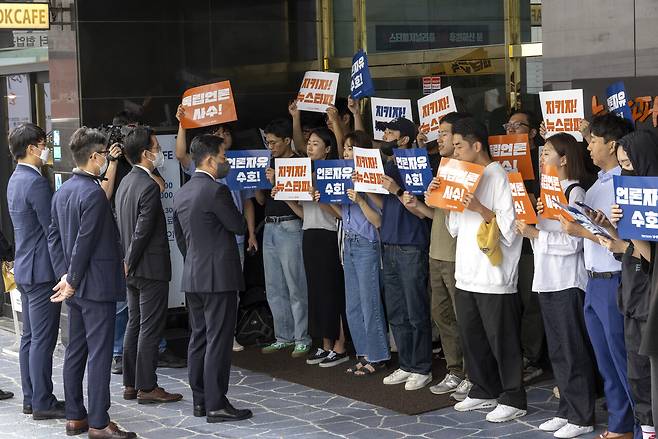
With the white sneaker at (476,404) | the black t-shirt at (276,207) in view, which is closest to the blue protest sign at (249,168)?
the black t-shirt at (276,207)

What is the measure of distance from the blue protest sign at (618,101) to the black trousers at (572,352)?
1.24 metres

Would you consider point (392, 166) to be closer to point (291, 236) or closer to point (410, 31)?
point (291, 236)

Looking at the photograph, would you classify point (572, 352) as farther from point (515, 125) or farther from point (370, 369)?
point (370, 369)

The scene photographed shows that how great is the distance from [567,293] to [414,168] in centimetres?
169

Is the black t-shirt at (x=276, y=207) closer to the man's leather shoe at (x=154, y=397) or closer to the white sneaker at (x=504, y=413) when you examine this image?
the man's leather shoe at (x=154, y=397)

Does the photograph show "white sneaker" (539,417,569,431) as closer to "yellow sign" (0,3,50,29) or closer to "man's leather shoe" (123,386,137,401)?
"man's leather shoe" (123,386,137,401)

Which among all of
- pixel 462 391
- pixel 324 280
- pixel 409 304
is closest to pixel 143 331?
pixel 324 280

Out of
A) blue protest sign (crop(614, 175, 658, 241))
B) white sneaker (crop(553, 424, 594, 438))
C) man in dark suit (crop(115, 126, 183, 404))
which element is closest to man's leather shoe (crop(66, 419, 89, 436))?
man in dark suit (crop(115, 126, 183, 404))

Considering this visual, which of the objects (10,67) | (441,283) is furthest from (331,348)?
(10,67)

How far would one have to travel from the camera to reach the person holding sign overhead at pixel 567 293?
745 centimetres

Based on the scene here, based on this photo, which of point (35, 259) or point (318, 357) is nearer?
point (35, 259)

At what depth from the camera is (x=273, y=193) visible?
10.1 m

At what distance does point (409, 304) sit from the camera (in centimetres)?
902

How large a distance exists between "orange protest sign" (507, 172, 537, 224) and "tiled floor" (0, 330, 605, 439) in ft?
4.76
